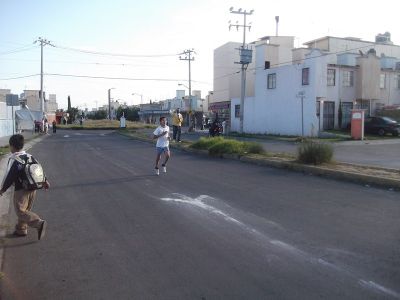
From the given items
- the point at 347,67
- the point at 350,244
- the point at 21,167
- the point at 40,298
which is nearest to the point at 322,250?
the point at 350,244

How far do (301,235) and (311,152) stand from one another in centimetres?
741

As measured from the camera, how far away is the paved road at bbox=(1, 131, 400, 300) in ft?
15.1

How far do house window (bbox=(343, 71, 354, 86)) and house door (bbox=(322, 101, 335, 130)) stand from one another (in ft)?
8.32

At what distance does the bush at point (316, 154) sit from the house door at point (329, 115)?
2476cm

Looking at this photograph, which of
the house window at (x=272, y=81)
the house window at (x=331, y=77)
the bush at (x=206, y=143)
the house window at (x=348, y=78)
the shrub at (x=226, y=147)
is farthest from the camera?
the house window at (x=272, y=81)

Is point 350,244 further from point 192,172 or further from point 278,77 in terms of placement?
point 278,77

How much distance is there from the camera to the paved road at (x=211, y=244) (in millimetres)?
4594

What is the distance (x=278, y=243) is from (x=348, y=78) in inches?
1403

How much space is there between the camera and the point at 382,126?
34000mm

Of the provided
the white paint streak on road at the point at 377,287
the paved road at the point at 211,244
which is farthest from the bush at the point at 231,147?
the white paint streak on road at the point at 377,287

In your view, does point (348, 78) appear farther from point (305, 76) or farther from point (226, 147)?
point (226, 147)

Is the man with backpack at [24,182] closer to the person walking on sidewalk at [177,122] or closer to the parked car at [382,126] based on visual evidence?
the person walking on sidewalk at [177,122]

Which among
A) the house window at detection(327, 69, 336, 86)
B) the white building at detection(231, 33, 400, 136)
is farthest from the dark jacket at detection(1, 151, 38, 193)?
the house window at detection(327, 69, 336, 86)

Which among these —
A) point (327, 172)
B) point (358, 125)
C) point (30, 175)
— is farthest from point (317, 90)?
point (30, 175)
